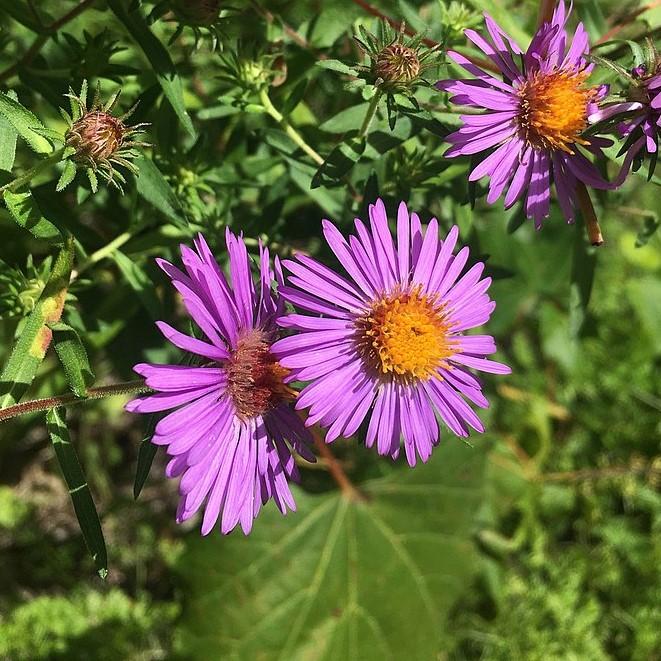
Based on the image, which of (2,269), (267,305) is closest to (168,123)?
(2,269)

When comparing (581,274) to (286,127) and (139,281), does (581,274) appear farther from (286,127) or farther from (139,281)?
(139,281)

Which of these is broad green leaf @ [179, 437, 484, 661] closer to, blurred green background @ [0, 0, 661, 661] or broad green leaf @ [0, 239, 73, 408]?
blurred green background @ [0, 0, 661, 661]

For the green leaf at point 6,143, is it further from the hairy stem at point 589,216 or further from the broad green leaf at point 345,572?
the broad green leaf at point 345,572

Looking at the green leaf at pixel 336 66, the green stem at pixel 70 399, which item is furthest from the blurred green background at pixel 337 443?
the green stem at pixel 70 399

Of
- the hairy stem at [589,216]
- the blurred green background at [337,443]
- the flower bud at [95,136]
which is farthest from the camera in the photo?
the blurred green background at [337,443]

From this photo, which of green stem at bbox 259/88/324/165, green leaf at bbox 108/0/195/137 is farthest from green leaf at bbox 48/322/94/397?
green stem at bbox 259/88/324/165

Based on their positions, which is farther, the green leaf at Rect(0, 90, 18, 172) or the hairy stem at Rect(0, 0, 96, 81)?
the hairy stem at Rect(0, 0, 96, 81)

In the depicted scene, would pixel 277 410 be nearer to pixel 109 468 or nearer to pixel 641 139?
pixel 641 139

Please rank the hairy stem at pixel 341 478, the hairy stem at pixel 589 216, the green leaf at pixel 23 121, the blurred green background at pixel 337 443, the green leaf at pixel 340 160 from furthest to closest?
the hairy stem at pixel 341 478, the blurred green background at pixel 337 443, the green leaf at pixel 340 160, the hairy stem at pixel 589 216, the green leaf at pixel 23 121

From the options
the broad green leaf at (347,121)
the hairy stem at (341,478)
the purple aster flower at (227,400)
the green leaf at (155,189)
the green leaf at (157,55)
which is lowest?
the hairy stem at (341,478)
